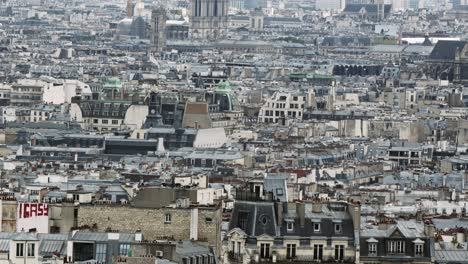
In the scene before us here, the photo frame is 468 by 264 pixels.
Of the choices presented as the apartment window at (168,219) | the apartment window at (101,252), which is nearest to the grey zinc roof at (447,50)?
the apartment window at (168,219)

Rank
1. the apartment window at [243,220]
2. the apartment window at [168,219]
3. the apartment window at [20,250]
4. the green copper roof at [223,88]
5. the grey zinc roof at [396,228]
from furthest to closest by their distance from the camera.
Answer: the green copper roof at [223,88], the grey zinc roof at [396,228], the apartment window at [243,220], the apartment window at [168,219], the apartment window at [20,250]

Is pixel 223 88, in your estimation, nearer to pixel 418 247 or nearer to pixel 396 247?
pixel 396 247

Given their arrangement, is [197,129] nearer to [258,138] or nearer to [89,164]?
[258,138]

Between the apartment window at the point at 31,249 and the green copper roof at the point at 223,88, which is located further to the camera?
the green copper roof at the point at 223,88

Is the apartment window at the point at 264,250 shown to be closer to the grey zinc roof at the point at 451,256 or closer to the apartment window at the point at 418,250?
the apartment window at the point at 418,250

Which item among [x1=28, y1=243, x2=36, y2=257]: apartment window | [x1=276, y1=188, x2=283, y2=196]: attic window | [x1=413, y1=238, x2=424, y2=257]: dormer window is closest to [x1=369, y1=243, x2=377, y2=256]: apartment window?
[x1=413, y1=238, x2=424, y2=257]: dormer window

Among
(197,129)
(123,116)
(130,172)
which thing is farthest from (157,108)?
Answer: (130,172)
